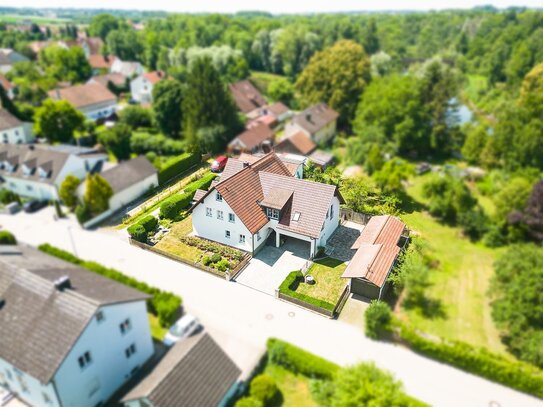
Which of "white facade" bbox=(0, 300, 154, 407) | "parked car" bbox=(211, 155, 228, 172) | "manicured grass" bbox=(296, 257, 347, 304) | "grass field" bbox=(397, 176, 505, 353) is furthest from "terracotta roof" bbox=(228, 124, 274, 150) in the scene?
"white facade" bbox=(0, 300, 154, 407)

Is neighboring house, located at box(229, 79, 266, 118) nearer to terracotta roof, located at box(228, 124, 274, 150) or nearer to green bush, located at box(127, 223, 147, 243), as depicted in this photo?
terracotta roof, located at box(228, 124, 274, 150)

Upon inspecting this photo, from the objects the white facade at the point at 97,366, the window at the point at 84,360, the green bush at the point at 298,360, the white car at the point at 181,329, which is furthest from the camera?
the green bush at the point at 298,360

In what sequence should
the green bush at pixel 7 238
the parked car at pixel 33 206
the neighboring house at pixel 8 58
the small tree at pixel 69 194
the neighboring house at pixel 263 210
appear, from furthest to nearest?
the neighboring house at pixel 8 58 → the neighboring house at pixel 263 210 → the parked car at pixel 33 206 → the green bush at pixel 7 238 → the small tree at pixel 69 194

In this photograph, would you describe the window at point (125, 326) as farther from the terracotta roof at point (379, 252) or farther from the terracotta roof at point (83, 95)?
the terracotta roof at point (83, 95)

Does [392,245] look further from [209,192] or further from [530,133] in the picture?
[530,133]

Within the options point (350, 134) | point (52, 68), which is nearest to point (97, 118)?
point (52, 68)

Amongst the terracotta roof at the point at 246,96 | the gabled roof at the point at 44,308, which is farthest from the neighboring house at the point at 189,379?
the terracotta roof at the point at 246,96

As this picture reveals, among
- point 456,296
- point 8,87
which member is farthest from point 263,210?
point 8,87
